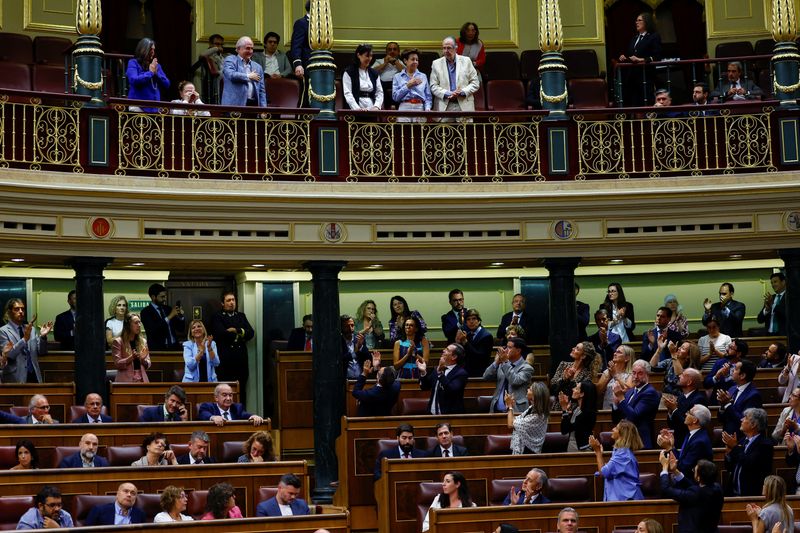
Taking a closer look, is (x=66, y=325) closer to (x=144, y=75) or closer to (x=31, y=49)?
(x=144, y=75)

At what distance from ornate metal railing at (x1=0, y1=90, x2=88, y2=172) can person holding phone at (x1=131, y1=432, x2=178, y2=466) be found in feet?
11.8

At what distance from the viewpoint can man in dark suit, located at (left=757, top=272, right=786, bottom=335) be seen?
13.2 metres

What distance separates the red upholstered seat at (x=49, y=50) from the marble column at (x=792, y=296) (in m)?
7.99

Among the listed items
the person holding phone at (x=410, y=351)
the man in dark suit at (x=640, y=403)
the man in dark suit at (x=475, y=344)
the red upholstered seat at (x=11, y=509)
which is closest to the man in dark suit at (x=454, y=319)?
the man in dark suit at (x=475, y=344)

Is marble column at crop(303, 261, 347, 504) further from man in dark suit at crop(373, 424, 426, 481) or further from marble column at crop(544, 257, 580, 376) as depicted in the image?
man in dark suit at crop(373, 424, 426, 481)

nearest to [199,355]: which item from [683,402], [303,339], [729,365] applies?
[303,339]

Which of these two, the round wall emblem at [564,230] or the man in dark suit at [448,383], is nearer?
the man in dark suit at [448,383]

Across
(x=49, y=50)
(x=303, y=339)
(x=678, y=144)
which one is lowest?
(x=303, y=339)

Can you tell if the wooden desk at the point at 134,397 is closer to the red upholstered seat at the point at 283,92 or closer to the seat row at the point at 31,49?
the red upholstered seat at the point at 283,92

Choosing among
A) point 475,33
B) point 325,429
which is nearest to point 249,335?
point 325,429

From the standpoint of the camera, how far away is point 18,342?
38.6 feet

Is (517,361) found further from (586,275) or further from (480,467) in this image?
(586,275)

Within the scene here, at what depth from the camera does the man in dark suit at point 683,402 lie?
9.77 metres

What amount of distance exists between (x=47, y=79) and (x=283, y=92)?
8.14ft
